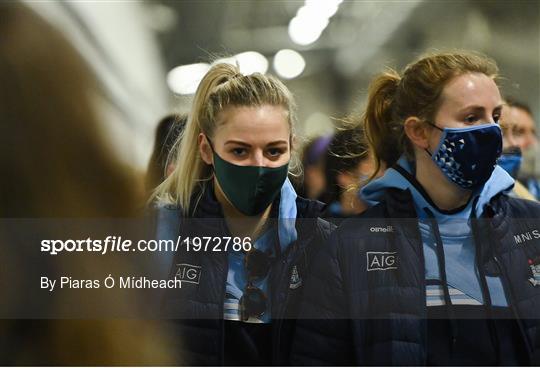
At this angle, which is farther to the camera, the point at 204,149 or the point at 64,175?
the point at 204,149

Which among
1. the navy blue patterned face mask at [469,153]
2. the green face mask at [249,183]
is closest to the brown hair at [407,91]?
the navy blue patterned face mask at [469,153]

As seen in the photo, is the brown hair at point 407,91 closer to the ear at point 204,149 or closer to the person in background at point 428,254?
the person in background at point 428,254

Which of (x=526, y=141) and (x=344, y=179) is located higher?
(x=526, y=141)

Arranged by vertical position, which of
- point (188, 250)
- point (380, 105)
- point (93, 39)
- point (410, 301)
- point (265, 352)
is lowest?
point (265, 352)

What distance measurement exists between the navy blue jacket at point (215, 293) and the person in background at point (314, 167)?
0.04 m

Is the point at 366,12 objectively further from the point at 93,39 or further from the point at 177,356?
the point at 177,356

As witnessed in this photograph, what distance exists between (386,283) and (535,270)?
51 cm

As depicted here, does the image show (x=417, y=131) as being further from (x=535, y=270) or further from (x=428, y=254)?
(x=535, y=270)

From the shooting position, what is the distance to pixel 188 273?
2.17m

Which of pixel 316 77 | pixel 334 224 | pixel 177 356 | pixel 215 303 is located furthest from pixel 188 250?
pixel 316 77

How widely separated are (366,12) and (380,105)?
1.03 feet

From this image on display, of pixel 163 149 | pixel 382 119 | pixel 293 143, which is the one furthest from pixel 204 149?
pixel 382 119

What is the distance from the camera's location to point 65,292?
2.13 meters

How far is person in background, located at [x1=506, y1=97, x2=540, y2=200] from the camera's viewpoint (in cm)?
215
